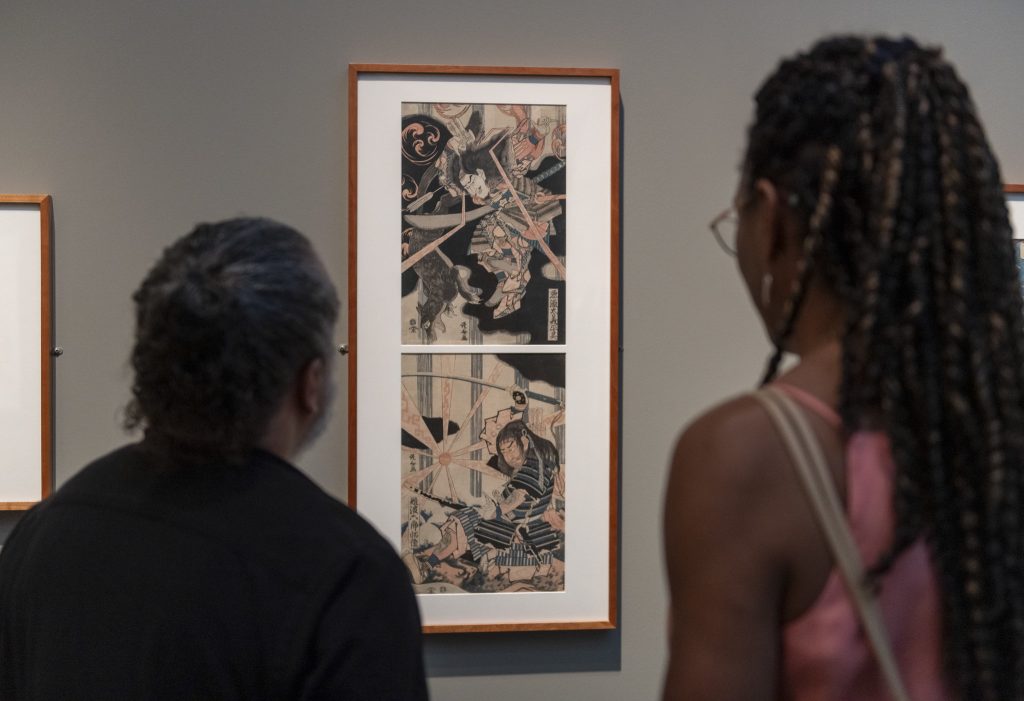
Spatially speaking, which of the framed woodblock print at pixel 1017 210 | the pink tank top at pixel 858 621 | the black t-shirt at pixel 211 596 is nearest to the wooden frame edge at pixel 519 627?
the black t-shirt at pixel 211 596

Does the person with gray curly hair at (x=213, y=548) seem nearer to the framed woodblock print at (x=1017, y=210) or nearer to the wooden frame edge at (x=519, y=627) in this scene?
the wooden frame edge at (x=519, y=627)

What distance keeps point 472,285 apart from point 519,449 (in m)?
0.35

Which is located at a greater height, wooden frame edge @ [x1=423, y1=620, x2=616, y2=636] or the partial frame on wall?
the partial frame on wall

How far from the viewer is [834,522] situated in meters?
0.63

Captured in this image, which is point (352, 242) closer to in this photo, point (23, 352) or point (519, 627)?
point (23, 352)

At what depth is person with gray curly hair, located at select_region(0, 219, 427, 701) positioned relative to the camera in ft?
2.64

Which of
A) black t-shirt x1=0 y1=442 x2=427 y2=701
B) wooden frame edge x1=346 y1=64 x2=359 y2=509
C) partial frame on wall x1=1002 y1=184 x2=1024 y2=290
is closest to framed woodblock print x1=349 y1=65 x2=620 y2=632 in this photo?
wooden frame edge x1=346 y1=64 x2=359 y2=509

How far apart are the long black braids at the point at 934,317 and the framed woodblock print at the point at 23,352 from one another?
1637 mm

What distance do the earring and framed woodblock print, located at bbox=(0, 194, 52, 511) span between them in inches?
62.3

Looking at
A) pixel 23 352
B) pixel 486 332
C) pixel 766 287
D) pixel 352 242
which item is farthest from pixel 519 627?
pixel 766 287

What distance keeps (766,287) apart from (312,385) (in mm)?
442

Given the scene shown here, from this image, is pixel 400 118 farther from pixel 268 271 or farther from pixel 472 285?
pixel 268 271

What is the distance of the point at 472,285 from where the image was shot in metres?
1.89

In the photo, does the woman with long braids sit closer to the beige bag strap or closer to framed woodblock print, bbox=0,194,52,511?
the beige bag strap
